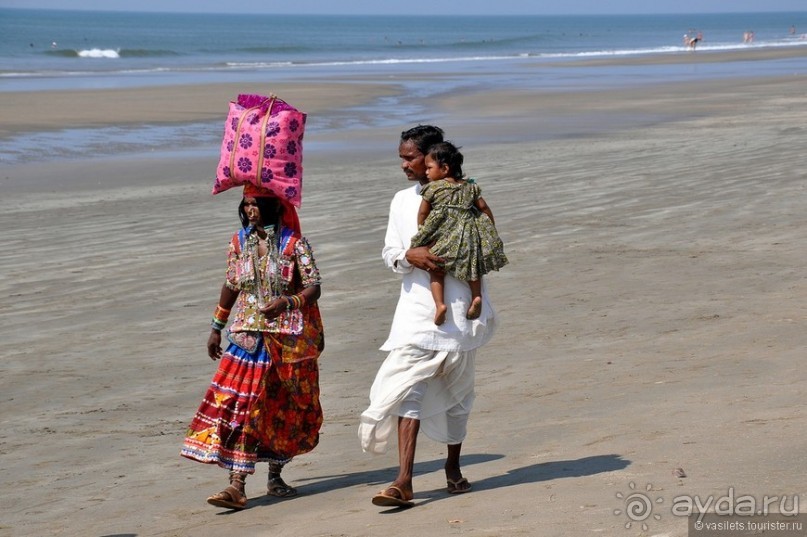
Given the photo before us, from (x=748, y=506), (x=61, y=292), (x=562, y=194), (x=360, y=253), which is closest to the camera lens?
(x=748, y=506)

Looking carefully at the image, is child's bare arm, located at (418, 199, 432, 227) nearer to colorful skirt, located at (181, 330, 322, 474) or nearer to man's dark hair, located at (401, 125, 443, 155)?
man's dark hair, located at (401, 125, 443, 155)

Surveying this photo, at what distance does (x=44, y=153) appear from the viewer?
1847 cm

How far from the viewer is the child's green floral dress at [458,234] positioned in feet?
15.0

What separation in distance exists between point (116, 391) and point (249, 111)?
8.09 feet

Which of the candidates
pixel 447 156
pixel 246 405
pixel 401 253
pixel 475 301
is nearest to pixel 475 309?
pixel 475 301

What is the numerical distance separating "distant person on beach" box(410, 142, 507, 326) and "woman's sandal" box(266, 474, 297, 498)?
3.45ft

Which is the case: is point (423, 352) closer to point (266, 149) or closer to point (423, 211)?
point (423, 211)

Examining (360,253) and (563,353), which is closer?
→ (563,353)

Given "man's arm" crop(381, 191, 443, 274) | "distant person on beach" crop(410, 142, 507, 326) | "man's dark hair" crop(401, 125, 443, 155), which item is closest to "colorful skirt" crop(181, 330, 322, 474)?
"man's arm" crop(381, 191, 443, 274)

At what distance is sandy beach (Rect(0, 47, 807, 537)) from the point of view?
15.3 feet

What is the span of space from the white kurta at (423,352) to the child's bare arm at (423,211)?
5 centimetres

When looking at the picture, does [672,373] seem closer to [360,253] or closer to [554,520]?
[554,520]

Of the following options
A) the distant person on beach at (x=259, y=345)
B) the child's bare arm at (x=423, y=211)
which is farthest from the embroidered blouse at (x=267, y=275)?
the child's bare arm at (x=423, y=211)

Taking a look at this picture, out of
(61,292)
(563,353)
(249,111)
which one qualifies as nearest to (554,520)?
(249,111)
